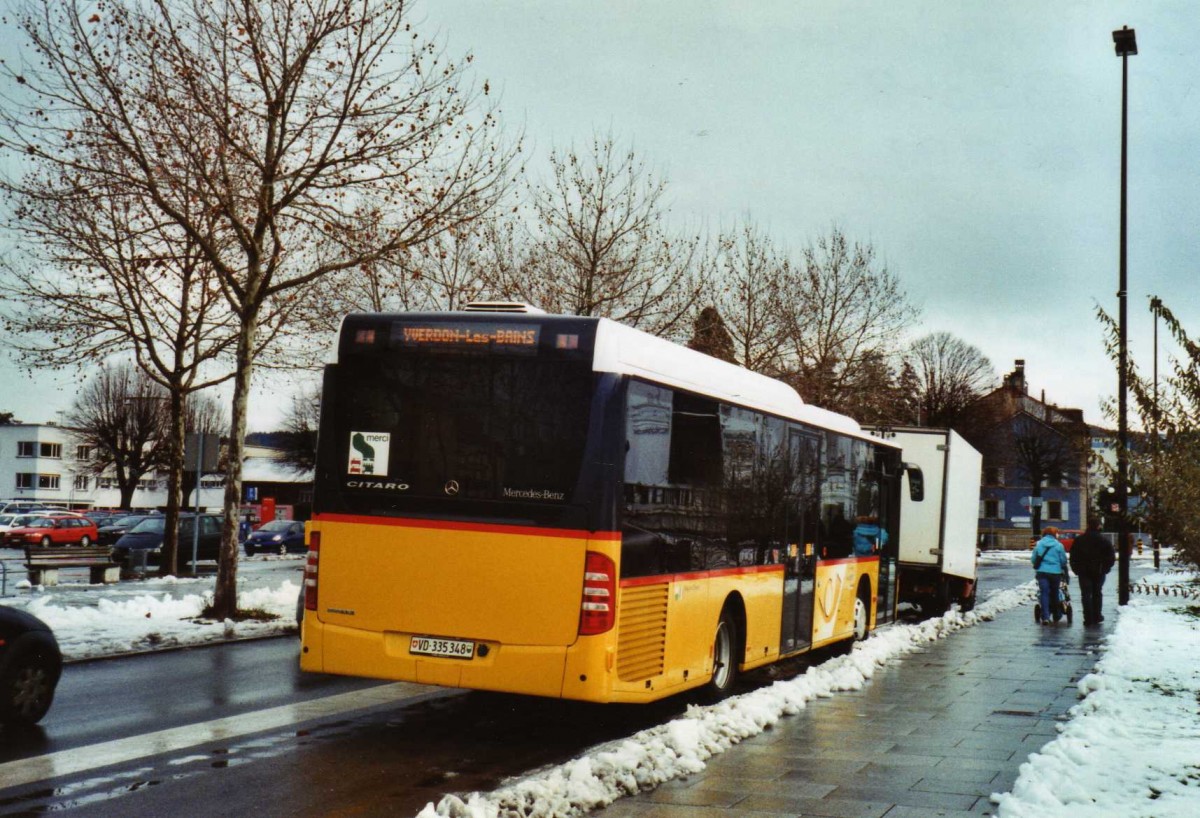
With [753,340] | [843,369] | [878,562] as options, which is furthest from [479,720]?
[843,369]

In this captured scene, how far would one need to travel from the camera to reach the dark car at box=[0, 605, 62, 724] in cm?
920

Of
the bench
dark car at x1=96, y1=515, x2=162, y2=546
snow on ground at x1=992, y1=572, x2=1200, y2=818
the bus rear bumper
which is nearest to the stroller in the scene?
snow on ground at x1=992, y1=572, x2=1200, y2=818

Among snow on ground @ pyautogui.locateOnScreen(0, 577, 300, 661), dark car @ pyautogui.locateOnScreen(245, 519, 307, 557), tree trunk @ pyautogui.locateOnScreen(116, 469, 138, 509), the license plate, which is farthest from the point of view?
tree trunk @ pyautogui.locateOnScreen(116, 469, 138, 509)

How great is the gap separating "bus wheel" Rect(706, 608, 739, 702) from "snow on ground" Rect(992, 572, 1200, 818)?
2.90 metres

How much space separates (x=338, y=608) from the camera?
938 cm

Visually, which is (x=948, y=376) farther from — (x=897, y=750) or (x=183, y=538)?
(x=897, y=750)

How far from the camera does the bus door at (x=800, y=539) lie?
13.5 m

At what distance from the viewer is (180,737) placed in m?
9.10

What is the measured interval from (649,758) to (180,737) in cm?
354

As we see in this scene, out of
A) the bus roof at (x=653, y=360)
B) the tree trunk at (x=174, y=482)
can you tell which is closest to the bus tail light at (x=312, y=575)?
the bus roof at (x=653, y=360)

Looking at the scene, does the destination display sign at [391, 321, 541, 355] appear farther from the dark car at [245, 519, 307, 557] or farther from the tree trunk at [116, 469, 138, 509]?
the tree trunk at [116, 469, 138, 509]

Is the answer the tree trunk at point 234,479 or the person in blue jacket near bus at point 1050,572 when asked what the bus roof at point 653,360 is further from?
the person in blue jacket near bus at point 1050,572

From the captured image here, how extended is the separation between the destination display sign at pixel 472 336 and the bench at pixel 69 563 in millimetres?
19081

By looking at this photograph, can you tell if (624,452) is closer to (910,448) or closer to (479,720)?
(479,720)
